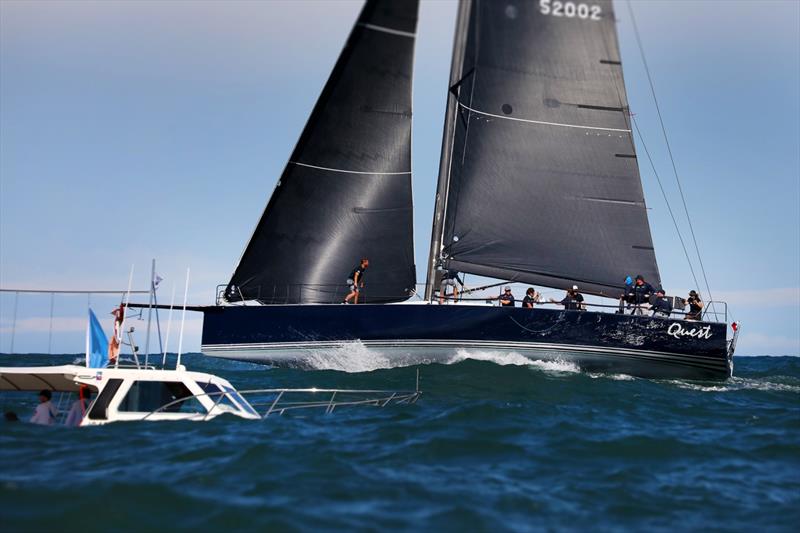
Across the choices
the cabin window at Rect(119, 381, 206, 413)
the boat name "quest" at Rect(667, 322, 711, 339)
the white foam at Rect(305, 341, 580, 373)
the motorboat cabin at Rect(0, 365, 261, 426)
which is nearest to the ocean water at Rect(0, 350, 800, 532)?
the motorboat cabin at Rect(0, 365, 261, 426)

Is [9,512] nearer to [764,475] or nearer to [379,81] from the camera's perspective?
[764,475]

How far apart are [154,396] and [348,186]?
1112cm

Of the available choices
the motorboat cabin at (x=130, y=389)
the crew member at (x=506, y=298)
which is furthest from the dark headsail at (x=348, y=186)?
the motorboat cabin at (x=130, y=389)

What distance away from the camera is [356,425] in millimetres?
14562

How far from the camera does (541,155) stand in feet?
81.1

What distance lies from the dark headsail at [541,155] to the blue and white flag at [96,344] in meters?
11.9

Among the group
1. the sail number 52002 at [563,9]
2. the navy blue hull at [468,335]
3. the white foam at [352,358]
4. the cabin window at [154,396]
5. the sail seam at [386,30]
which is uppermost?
the sail number 52002 at [563,9]

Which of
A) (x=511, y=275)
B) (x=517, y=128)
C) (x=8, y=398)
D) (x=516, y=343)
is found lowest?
(x=8, y=398)

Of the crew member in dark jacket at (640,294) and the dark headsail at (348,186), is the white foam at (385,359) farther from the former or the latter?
the crew member in dark jacket at (640,294)

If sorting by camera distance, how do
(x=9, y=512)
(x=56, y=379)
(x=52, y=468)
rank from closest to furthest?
(x=9, y=512) < (x=52, y=468) < (x=56, y=379)

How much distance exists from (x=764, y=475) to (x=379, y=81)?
51.5 ft

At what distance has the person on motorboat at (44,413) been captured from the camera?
46.4 ft

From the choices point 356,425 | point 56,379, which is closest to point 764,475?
point 356,425

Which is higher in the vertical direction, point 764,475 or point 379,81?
point 379,81
